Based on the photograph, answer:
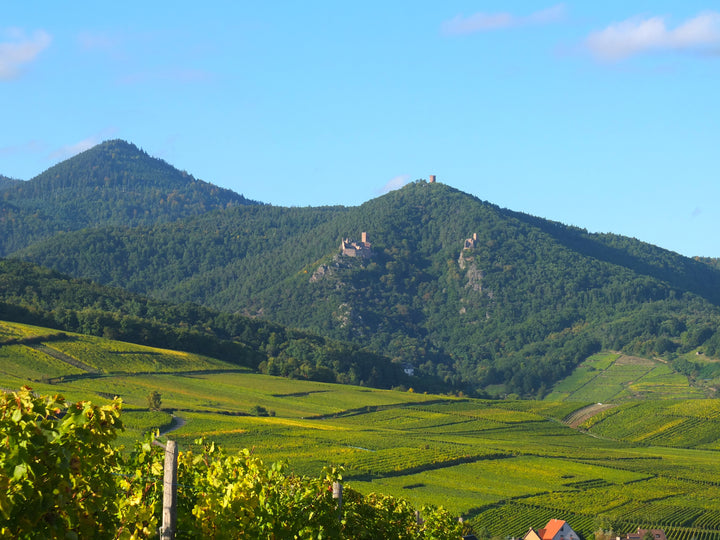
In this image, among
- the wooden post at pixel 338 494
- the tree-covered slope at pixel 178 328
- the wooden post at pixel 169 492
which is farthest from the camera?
the tree-covered slope at pixel 178 328

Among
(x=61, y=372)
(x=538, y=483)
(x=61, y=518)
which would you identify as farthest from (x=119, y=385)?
(x=61, y=518)

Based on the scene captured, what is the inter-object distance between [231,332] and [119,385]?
66.0 metres

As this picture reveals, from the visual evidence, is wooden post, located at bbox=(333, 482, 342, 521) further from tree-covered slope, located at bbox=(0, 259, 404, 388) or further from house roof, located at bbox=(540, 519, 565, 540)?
tree-covered slope, located at bbox=(0, 259, 404, 388)

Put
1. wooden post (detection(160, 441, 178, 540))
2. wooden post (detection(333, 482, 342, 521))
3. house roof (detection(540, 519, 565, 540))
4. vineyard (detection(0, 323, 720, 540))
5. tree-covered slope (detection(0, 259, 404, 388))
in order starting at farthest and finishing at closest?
tree-covered slope (detection(0, 259, 404, 388)) → vineyard (detection(0, 323, 720, 540)) → house roof (detection(540, 519, 565, 540)) → wooden post (detection(333, 482, 342, 521)) → wooden post (detection(160, 441, 178, 540))

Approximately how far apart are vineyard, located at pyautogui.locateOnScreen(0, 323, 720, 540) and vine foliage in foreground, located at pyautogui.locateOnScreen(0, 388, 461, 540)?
36.4 meters

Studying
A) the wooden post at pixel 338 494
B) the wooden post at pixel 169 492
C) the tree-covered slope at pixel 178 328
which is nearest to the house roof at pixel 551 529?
the wooden post at pixel 338 494

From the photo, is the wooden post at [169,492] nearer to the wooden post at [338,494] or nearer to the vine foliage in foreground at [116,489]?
the vine foliage in foreground at [116,489]

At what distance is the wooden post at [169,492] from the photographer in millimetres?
11648

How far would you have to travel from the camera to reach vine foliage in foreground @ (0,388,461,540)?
380 inches

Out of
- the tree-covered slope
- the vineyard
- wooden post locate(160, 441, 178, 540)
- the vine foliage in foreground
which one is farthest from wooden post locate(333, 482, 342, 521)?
the tree-covered slope

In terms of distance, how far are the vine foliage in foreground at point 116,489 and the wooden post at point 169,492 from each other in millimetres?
231

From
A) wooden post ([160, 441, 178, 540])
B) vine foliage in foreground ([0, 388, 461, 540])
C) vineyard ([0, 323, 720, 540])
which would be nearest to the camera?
vine foliage in foreground ([0, 388, 461, 540])

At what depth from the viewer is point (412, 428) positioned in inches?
4370

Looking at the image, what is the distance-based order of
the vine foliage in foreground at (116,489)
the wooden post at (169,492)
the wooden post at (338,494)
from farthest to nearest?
the wooden post at (338,494) < the wooden post at (169,492) < the vine foliage in foreground at (116,489)
